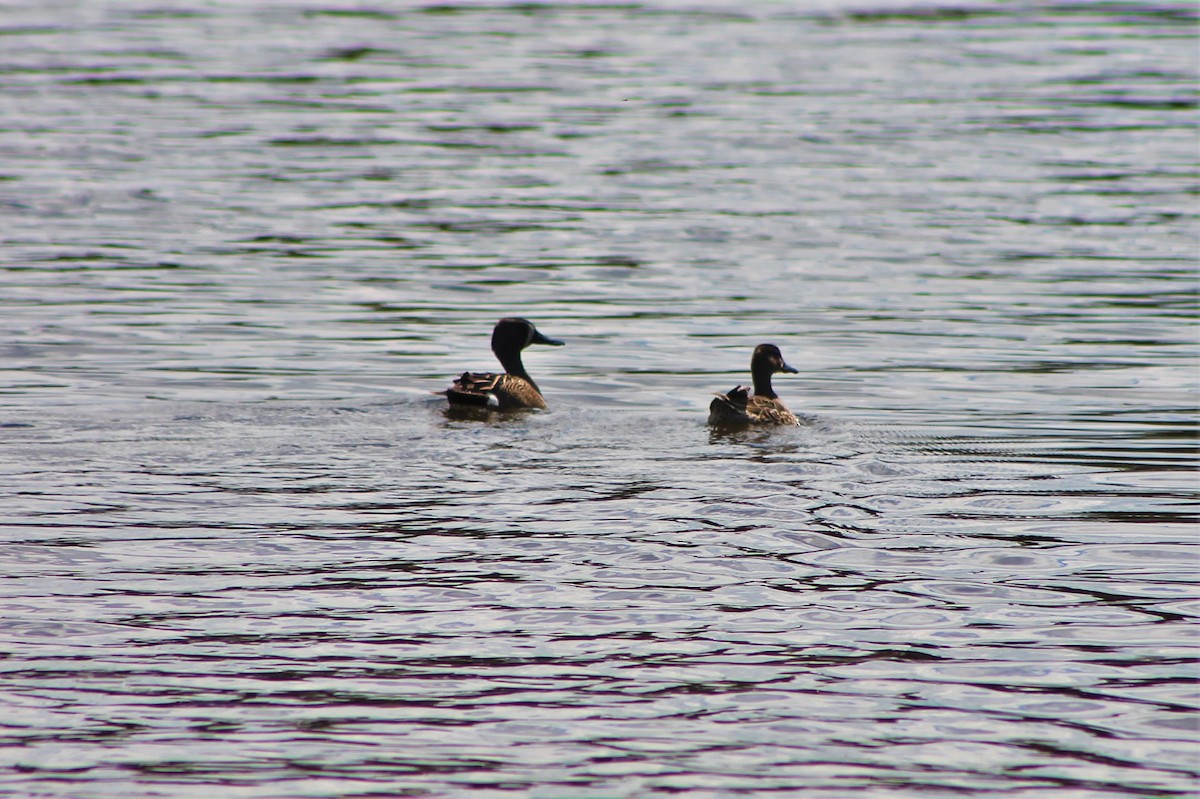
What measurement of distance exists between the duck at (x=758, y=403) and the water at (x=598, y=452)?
232 millimetres

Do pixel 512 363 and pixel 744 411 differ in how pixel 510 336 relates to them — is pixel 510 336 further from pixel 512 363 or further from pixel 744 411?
pixel 744 411

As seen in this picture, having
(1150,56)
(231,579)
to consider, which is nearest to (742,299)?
(231,579)

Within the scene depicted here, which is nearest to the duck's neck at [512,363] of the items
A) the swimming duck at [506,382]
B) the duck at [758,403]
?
the swimming duck at [506,382]

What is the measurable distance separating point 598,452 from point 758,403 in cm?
170

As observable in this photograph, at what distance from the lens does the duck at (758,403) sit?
14.2m

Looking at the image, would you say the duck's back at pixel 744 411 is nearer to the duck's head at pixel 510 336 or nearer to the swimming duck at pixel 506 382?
the swimming duck at pixel 506 382

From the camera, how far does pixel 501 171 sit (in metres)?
29.1

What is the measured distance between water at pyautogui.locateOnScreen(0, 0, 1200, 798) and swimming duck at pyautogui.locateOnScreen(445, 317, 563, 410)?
0.33m

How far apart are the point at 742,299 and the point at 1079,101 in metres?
17.8

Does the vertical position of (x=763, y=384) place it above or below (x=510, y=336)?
below

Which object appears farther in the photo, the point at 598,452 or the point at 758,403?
the point at 758,403

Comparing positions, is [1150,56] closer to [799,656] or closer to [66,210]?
[66,210]

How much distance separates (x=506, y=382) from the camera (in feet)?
49.4

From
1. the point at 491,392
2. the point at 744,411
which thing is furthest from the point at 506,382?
the point at 744,411
